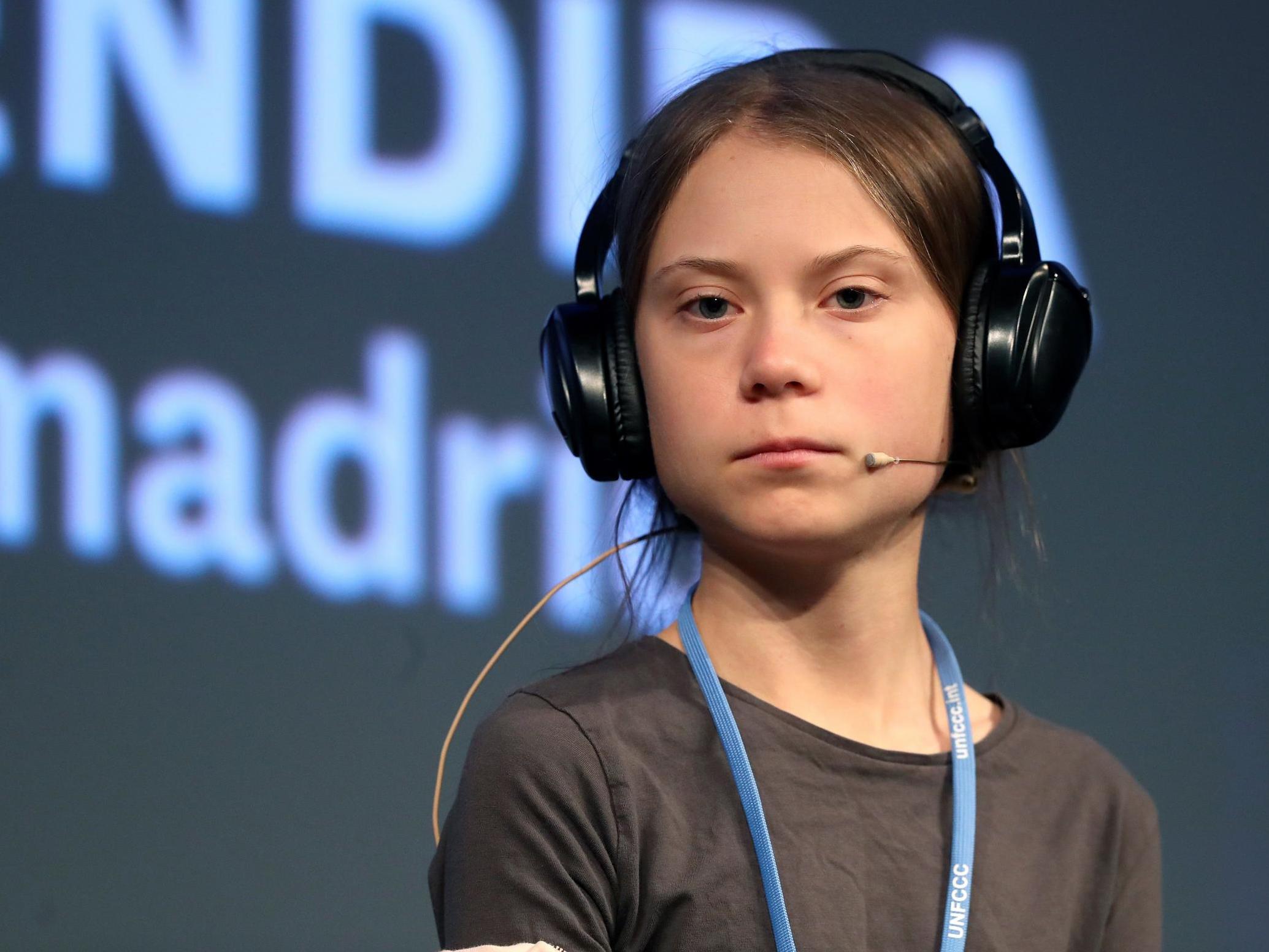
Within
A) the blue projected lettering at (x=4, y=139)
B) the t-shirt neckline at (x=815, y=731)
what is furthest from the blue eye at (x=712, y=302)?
the blue projected lettering at (x=4, y=139)

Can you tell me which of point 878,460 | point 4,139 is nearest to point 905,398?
point 878,460

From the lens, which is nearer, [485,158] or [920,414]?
[920,414]

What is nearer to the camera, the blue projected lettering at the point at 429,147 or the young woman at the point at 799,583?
the young woman at the point at 799,583

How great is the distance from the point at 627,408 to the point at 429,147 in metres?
0.96

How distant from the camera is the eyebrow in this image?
0.87 m

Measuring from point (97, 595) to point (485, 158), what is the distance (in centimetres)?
69

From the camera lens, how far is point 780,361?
2.73ft

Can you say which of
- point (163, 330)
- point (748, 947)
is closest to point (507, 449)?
point (163, 330)

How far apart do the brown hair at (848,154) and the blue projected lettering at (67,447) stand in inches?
32.6

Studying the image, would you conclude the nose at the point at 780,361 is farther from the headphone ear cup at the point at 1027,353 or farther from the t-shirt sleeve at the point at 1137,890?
the t-shirt sleeve at the point at 1137,890

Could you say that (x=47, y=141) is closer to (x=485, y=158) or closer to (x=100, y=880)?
(x=485, y=158)

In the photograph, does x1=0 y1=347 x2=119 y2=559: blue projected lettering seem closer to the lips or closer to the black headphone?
the black headphone

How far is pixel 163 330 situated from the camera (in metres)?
1.67

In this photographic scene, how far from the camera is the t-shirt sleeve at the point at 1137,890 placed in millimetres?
963
